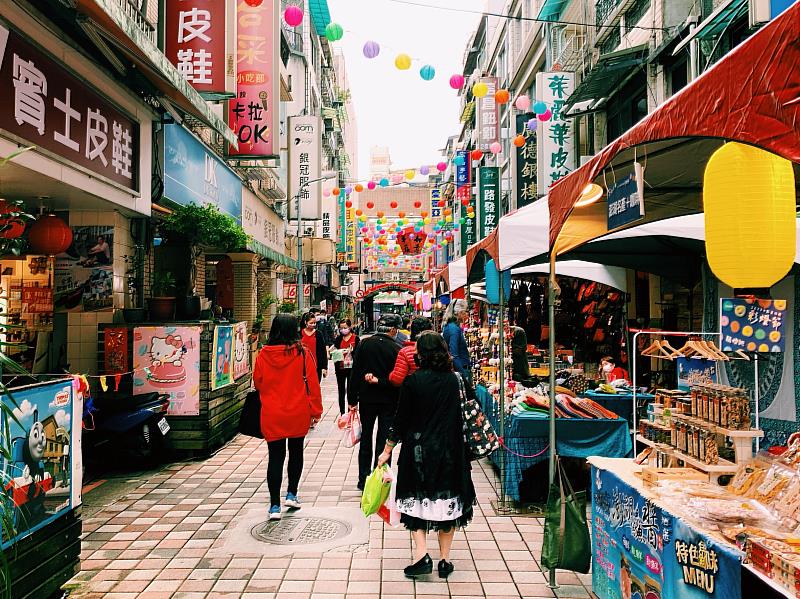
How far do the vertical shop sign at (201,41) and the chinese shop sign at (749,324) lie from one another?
8.07m

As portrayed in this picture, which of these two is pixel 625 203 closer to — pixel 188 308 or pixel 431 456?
pixel 431 456

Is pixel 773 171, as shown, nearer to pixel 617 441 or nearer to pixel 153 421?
pixel 617 441

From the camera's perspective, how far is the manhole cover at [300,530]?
564cm

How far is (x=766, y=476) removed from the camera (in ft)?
11.7

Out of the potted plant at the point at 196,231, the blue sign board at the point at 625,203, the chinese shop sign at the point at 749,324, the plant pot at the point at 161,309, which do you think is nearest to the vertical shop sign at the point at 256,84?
the potted plant at the point at 196,231

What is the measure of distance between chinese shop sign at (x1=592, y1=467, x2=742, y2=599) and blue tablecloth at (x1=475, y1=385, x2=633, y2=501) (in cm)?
214

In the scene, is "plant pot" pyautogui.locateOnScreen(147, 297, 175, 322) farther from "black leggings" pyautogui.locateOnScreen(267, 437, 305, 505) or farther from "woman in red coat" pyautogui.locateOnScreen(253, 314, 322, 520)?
"black leggings" pyautogui.locateOnScreen(267, 437, 305, 505)

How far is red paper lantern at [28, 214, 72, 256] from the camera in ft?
24.1

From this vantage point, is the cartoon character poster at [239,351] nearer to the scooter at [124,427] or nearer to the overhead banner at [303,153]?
the scooter at [124,427]

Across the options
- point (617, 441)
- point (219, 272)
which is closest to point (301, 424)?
point (617, 441)

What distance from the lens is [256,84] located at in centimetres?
1262

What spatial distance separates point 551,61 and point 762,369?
17169mm

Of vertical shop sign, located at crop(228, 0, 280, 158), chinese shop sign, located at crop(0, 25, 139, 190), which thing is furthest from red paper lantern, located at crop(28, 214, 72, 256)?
vertical shop sign, located at crop(228, 0, 280, 158)

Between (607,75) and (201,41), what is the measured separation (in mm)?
9215
